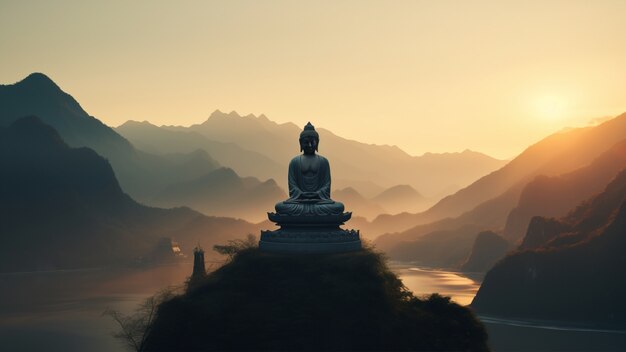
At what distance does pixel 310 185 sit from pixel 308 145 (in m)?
2.14

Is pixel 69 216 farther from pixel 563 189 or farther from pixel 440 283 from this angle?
pixel 563 189

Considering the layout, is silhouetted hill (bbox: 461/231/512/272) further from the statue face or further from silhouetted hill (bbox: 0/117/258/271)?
the statue face

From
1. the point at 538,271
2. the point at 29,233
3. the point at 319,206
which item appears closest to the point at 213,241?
the point at 29,233

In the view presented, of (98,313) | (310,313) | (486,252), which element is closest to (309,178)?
(310,313)

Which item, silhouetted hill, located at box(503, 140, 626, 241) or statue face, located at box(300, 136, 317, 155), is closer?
statue face, located at box(300, 136, 317, 155)

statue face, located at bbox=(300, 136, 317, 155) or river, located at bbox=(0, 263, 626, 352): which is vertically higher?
statue face, located at bbox=(300, 136, 317, 155)

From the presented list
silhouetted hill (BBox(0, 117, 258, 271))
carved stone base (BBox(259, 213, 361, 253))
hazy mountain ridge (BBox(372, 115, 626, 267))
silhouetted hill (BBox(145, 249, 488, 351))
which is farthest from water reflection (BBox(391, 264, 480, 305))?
silhouetted hill (BBox(0, 117, 258, 271))

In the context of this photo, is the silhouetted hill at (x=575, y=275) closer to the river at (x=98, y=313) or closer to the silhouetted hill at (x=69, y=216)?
the river at (x=98, y=313)

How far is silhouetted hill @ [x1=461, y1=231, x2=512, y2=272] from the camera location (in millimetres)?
129375

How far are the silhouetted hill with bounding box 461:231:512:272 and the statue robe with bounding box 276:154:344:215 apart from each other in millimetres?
100220

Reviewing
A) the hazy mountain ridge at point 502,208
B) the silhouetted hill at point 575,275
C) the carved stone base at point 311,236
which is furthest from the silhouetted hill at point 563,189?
the carved stone base at point 311,236

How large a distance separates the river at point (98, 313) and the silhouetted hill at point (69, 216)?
1321 cm

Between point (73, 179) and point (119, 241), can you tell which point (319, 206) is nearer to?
point (119, 241)

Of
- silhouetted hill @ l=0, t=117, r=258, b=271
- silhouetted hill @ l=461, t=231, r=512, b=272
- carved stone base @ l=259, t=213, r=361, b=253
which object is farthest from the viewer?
silhouetted hill @ l=0, t=117, r=258, b=271
